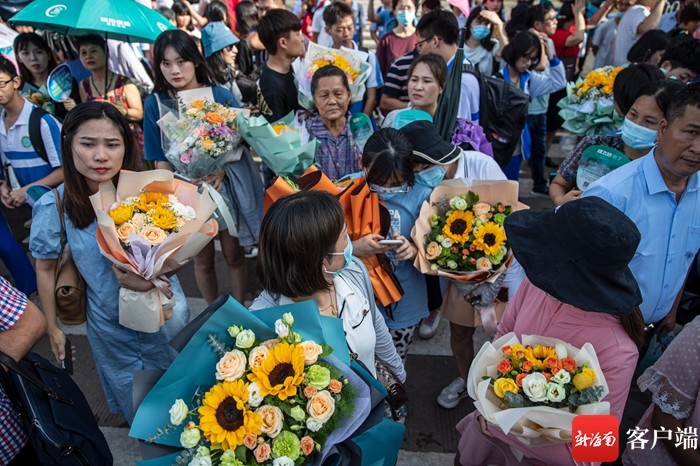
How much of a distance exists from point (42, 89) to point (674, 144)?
5.85 metres

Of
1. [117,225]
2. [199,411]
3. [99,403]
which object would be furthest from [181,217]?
[99,403]

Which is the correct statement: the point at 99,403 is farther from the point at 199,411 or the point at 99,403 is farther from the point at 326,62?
the point at 326,62

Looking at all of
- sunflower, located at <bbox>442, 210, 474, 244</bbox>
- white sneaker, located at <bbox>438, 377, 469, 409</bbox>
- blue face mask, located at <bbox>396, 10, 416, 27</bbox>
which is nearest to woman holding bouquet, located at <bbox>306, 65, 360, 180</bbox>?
sunflower, located at <bbox>442, 210, 474, 244</bbox>

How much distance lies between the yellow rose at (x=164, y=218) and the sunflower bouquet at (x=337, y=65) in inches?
78.0

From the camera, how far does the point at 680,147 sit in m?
2.30

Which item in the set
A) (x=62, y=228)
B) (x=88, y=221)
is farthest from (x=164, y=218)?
(x=62, y=228)

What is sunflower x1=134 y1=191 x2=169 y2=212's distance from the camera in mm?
2342

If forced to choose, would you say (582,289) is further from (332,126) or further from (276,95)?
(276,95)

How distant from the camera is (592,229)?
64.4 inches

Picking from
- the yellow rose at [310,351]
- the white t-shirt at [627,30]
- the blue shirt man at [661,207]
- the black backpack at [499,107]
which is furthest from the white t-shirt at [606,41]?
the yellow rose at [310,351]

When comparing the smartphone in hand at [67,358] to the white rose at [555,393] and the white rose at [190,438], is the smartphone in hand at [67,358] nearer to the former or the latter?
the white rose at [190,438]

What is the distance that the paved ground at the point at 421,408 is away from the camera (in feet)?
10.2

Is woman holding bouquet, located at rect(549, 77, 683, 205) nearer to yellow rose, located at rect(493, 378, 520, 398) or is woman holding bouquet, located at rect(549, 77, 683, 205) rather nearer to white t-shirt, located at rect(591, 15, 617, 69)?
yellow rose, located at rect(493, 378, 520, 398)

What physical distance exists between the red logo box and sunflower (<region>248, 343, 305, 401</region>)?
923 mm
